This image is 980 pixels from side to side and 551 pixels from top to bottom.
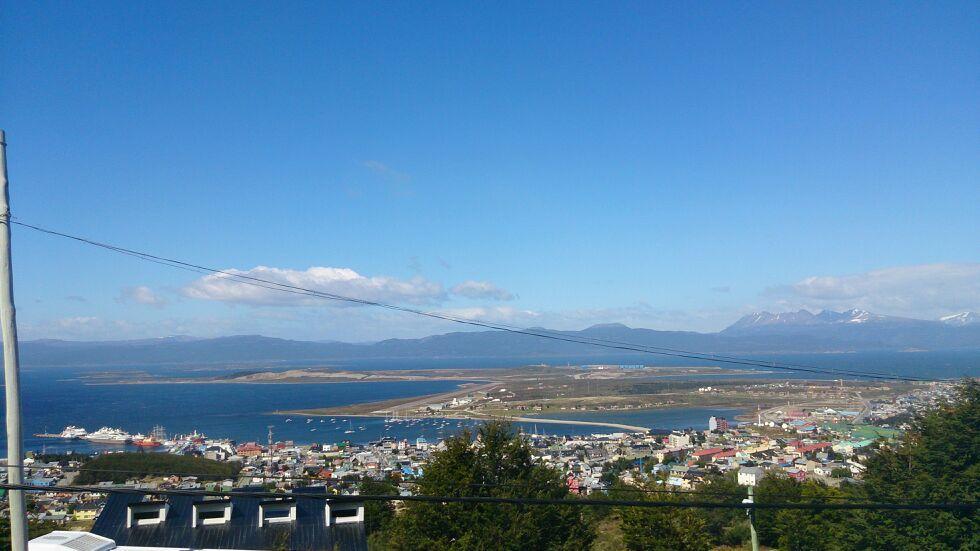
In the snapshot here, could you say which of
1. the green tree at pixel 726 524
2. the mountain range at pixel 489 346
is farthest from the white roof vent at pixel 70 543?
the mountain range at pixel 489 346

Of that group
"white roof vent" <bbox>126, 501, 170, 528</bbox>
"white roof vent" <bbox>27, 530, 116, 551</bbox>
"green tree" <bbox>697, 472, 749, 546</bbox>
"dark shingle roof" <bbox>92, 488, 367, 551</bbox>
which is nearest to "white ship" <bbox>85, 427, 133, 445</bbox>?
"dark shingle roof" <bbox>92, 488, 367, 551</bbox>

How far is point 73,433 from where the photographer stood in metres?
29.2

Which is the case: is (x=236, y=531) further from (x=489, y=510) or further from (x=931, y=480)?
(x=931, y=480)

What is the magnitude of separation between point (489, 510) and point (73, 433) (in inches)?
1140

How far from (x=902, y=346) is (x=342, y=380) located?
94.0m

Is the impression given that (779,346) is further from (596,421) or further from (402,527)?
(402,527)

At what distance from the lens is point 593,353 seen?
175 metres

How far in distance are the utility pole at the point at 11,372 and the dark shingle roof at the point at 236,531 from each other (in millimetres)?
4908

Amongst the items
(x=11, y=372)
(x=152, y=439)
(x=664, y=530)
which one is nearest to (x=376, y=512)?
(x=664, y=530)

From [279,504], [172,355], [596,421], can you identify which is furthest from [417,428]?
[172,355]

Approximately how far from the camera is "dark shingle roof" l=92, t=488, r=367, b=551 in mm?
8047

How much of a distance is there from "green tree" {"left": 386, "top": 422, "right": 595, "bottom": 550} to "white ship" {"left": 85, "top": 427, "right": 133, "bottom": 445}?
2426 centimetres

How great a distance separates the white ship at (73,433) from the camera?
2830 cm

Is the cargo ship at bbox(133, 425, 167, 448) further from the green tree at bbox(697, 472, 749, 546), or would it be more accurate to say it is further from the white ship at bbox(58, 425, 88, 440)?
the green tree at bbox(697, 472, 749, 546)
